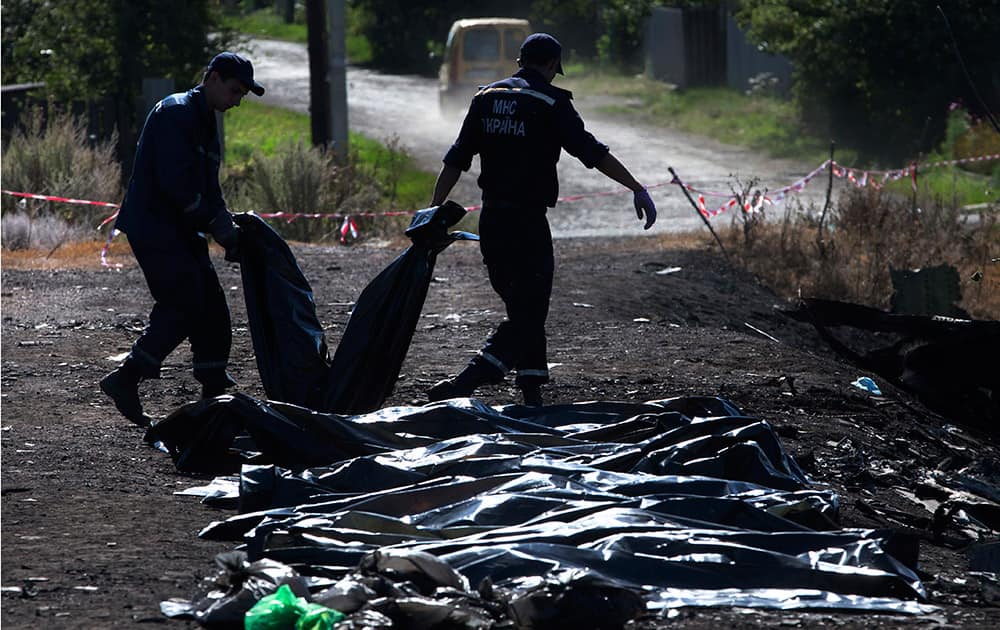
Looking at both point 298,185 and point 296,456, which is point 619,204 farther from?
point 296,456

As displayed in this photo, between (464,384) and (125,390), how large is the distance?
5.35 ft

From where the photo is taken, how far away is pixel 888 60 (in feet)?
73.1

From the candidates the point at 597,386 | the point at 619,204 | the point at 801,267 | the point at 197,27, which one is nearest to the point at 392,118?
the point at 197,27

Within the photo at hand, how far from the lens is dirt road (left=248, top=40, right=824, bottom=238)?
18703 mm

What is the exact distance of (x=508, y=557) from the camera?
15.7ft

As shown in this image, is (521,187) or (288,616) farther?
(521,187)

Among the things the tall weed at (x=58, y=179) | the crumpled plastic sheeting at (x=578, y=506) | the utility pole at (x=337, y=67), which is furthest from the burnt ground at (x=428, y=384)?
the utility pole at (x=337, y=67)

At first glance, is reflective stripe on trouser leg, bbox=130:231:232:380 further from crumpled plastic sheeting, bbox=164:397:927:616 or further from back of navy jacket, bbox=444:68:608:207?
back of navy jacket, bbox=444:68:608:207

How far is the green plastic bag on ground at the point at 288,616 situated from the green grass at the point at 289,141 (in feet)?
41.6

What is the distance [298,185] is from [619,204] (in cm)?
569

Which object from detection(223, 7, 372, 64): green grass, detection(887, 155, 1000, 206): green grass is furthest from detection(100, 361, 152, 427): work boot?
detection(223, 7, 372, 64): green grass

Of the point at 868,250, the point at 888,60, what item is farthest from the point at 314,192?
the point at 888,60

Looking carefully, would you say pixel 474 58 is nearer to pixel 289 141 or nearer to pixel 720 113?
pixel 720 113

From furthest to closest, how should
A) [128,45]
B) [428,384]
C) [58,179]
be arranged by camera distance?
[128,45] → [58,179] → [428,384]
